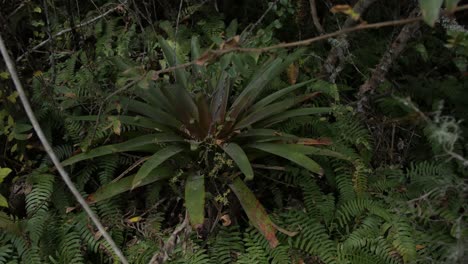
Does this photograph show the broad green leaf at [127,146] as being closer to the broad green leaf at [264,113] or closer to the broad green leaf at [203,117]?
the broad green leaf at [203,117]

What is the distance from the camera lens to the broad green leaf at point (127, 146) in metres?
2.97

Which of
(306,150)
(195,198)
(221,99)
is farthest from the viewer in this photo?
(221,99)

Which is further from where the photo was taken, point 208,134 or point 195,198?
point 208,134

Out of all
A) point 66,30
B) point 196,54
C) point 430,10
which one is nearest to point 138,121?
point 196,54

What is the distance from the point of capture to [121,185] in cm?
296

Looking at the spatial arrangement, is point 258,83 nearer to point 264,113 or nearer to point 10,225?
point 264,113

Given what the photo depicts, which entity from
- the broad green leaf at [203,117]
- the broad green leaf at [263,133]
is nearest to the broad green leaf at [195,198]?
the broad green leaf at [203,117]

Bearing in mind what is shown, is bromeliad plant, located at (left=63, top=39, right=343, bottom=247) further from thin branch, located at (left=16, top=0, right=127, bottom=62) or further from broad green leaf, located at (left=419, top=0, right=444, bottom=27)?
broad green leaf, located at (left=419, top=0, right=444, bottom=27)

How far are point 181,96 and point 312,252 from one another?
1.25 metres

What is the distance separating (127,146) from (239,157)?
2.33 feet

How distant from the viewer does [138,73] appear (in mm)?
2629

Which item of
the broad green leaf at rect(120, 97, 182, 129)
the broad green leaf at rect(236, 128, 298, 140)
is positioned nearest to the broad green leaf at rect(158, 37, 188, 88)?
the broad green leaf at rect(120, 97, 182, 129)

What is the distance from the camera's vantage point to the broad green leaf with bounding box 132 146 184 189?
108 inches

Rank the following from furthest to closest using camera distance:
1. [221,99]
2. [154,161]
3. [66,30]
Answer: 1. [66,30]
2. [221,99]
3. [154,161]
